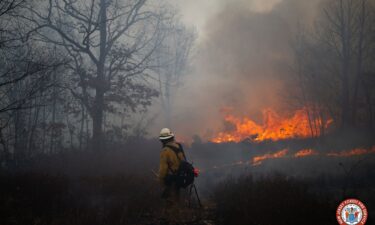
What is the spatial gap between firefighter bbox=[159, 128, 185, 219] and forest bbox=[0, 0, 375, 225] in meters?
0.28

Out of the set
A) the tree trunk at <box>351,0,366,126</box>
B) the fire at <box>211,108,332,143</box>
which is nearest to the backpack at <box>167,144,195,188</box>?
the fire at <box>211,108,332,143</box>

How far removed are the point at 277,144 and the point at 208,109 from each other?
339 inches

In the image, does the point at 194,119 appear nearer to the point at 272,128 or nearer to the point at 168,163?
the point at 272,128

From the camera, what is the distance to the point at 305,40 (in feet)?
74.8

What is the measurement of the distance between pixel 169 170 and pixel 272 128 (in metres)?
16.1

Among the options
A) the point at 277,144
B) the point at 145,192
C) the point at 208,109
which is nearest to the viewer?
the point at 145,192

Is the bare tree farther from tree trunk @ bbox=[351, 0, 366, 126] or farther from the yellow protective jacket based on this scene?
tree trunk @ bbox=[351, 0, 366, 126]

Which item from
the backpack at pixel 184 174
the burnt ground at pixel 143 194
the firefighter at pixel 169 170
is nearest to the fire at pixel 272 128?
the burnt ground at pixel 143 194

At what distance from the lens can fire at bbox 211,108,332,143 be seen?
69.7 feet

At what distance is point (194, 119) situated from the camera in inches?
1067

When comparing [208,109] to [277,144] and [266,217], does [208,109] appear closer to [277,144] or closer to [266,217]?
[277,144]

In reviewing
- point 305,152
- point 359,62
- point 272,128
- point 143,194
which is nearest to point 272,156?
point 305,152

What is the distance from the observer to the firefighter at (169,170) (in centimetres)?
712

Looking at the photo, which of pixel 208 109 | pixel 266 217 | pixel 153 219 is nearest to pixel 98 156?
pixel 153 219
